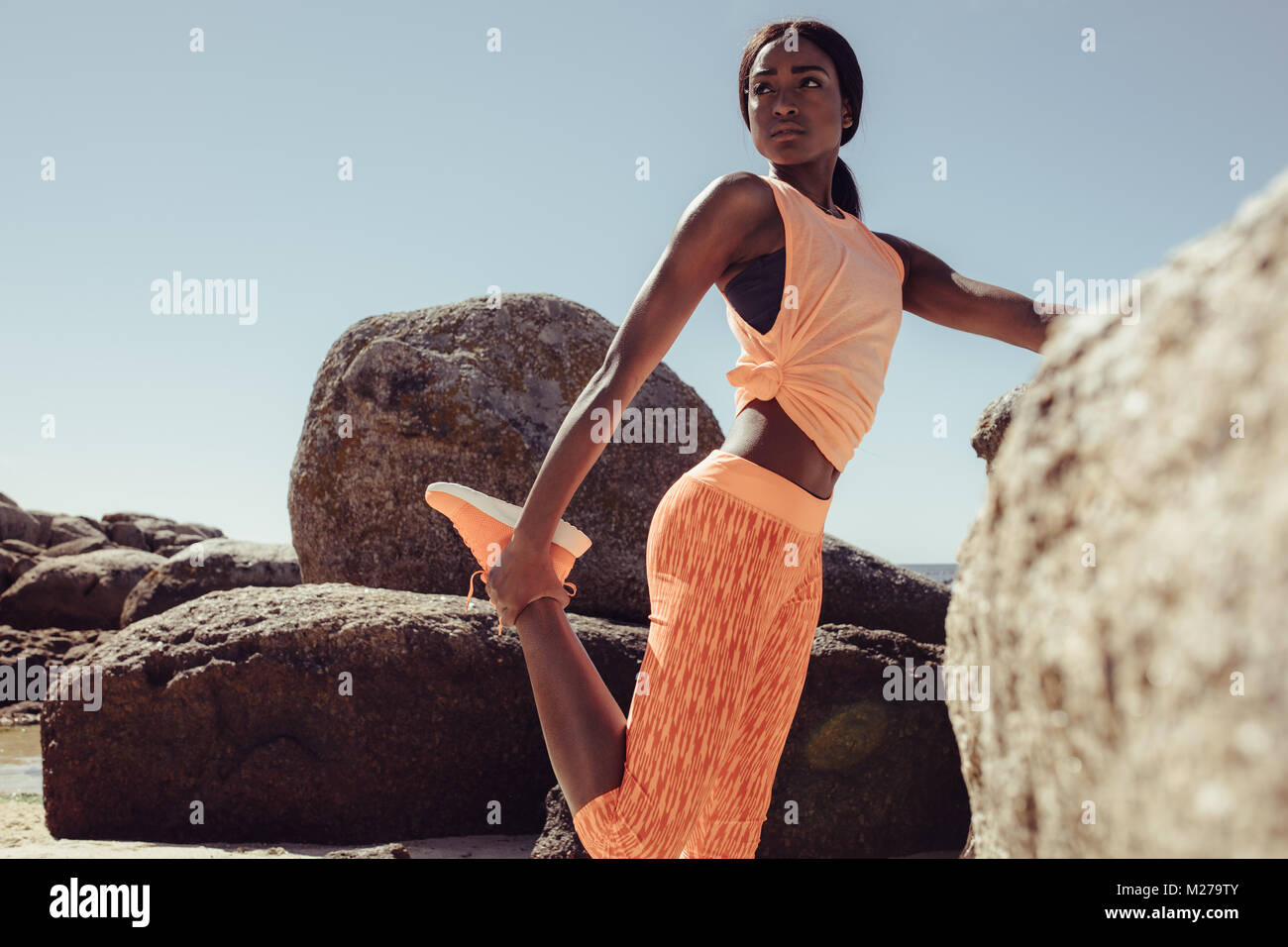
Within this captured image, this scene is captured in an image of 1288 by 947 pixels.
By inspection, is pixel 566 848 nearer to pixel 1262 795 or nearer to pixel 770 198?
pixel 770 198

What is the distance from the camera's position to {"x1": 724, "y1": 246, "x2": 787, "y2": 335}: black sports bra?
2109 mm

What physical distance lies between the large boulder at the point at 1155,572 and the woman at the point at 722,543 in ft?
3.48

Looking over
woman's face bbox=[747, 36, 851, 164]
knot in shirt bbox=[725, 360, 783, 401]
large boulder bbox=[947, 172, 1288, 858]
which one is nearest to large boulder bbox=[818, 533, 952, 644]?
woman's face bbox=[747, 36, 851, 164]

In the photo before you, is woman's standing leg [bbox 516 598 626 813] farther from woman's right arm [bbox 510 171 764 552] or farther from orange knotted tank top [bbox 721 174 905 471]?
orange knotted tank top [bbox 721 174 905 471]

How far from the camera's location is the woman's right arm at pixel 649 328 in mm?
1971

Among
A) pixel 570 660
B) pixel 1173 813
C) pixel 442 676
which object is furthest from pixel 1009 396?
pixel 1173 813

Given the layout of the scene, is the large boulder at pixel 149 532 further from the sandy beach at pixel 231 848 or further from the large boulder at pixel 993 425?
the large boulder at pixel 993 425

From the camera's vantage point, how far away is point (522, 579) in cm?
203

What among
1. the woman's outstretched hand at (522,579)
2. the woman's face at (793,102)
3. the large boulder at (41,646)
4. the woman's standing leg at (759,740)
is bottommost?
the large boulder at (41,646)

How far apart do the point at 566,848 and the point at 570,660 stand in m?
1.62

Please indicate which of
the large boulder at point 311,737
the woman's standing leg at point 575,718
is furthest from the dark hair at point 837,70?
the large boulder at point 311,737

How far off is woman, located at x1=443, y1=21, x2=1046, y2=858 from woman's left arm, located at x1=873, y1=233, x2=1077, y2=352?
27 cm
